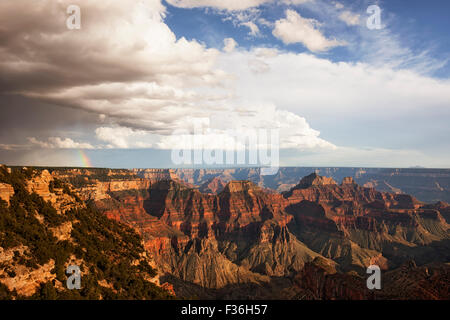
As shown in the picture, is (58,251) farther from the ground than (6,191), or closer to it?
closer to it

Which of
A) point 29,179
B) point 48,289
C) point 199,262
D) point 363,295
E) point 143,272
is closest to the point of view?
point 48,289

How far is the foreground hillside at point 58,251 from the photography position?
41656 mm

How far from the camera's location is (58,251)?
48.7 m

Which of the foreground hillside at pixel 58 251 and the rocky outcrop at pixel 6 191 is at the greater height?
the rocky outcrop at pixel 6 191

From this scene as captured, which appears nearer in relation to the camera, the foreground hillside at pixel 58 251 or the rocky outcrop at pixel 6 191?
the foreground hillside at pixel 58 251

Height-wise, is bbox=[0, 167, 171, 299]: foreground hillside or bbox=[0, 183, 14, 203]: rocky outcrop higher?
bbox=[0, 183, 14, 203]: rocky outcrop

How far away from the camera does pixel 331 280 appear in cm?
8312

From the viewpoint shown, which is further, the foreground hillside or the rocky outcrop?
the rocky outcrop

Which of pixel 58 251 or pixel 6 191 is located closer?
pixel 58 251

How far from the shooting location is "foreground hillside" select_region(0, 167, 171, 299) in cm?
4166
